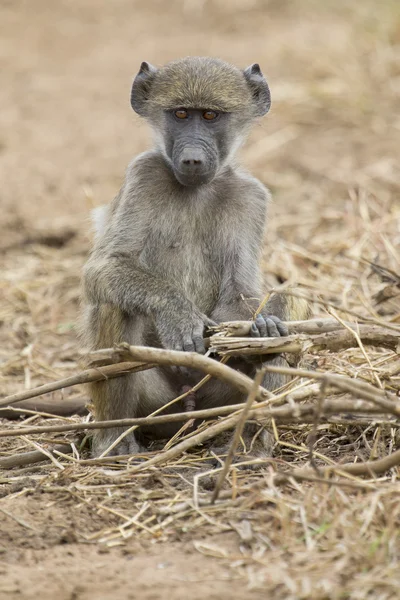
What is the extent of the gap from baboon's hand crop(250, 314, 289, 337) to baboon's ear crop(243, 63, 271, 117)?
160 centimetres

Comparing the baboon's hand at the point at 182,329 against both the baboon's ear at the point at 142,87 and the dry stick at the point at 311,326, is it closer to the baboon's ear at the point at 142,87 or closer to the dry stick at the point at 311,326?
the dry stick at the point at 311,326

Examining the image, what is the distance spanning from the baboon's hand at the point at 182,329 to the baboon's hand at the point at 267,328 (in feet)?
1.01

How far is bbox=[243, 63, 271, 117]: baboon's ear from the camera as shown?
19.4 feet

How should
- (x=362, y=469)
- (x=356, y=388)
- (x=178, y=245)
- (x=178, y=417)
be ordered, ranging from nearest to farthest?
(x=356, y=388) < (x=362, y=469) < (x=178, y=417) < (x=178, y=245)

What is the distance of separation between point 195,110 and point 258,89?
614mm

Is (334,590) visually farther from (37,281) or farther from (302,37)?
(302,37)

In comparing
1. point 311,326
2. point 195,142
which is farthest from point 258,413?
point 195,142

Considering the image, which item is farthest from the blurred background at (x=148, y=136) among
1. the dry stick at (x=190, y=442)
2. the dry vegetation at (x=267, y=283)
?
the dry stick at (x=190, y=442)

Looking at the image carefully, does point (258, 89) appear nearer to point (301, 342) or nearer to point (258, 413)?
point (301, 342)

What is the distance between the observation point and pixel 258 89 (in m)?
5.94

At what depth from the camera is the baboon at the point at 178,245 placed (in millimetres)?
5121

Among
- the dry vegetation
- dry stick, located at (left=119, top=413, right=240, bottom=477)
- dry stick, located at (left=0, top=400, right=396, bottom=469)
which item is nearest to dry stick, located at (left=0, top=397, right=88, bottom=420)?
the dry vegetation

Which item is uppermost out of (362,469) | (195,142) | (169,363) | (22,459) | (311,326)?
(195,142)

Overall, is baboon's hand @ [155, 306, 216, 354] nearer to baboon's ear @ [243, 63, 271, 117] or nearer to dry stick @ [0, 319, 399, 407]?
dry stick @ [0, 319, 399, 407]
